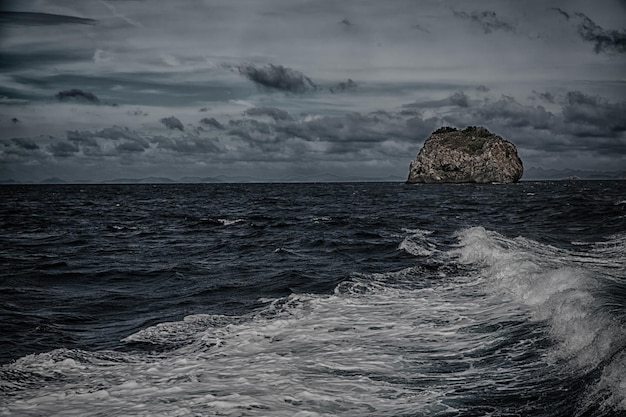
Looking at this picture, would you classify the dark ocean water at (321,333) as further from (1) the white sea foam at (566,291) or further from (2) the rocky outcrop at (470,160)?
(2) the rocky outcrop at (470,160)

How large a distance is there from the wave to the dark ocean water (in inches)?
1.4

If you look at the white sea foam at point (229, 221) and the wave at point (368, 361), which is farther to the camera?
the white sea foam at point (229, 221)


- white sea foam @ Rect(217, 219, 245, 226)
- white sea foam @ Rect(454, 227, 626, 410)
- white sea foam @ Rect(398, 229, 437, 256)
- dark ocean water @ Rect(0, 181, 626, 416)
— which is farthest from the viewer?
white sea foam @ Rect(217, 219, 245, 226)

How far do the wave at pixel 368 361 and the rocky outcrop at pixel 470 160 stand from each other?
6745 inches

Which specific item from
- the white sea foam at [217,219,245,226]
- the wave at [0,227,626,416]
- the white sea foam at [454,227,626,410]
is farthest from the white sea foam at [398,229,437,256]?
the white sea foam at [217,219,245,226]

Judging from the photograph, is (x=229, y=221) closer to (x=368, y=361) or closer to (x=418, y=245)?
(x=418, y=245)

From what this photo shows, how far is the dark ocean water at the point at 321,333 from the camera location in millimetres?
6504

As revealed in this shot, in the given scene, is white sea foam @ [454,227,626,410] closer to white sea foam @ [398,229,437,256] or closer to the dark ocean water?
the dark ocean water

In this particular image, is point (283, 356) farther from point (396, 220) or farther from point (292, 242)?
point (396, 220)

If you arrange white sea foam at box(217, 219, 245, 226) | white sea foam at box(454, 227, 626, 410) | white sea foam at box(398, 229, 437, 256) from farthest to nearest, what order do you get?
white sea foam at box(217, 219, 245, 226), white sea foam at box(398, 229, 437, 256), white sea foam at box(454, 227, 626, 410)

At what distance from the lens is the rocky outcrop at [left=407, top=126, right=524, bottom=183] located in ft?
581

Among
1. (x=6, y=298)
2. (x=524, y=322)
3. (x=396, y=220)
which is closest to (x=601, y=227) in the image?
(x=396, y=220)

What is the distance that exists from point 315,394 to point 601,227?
1030 inches

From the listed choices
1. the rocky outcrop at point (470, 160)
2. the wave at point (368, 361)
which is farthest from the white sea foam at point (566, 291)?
the rocky outcrop at point (470, 160)
